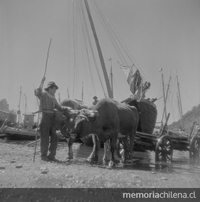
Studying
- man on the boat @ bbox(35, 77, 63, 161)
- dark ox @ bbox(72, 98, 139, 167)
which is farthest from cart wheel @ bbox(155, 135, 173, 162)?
man on the boat @ bbox(35, 77, 63, 161)

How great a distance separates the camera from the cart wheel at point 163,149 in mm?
9414

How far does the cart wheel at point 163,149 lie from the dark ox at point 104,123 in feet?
5.55

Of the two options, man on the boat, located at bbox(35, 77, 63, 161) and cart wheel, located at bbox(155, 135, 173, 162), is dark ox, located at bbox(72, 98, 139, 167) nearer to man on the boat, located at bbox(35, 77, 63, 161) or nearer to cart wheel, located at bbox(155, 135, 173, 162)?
man on the boat, located at bbox(35, 77, 63, 161)

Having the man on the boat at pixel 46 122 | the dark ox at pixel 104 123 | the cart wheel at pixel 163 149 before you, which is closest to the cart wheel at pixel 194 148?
the cart wheel at pixel 163 149

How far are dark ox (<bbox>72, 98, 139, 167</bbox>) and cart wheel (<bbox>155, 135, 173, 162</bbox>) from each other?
1.69m

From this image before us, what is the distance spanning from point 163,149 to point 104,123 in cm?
404

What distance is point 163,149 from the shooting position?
31.5ft

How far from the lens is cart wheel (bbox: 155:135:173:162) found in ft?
30.9

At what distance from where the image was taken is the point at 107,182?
4.36 metres

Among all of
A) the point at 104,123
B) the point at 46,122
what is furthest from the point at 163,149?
the point at 46,122
